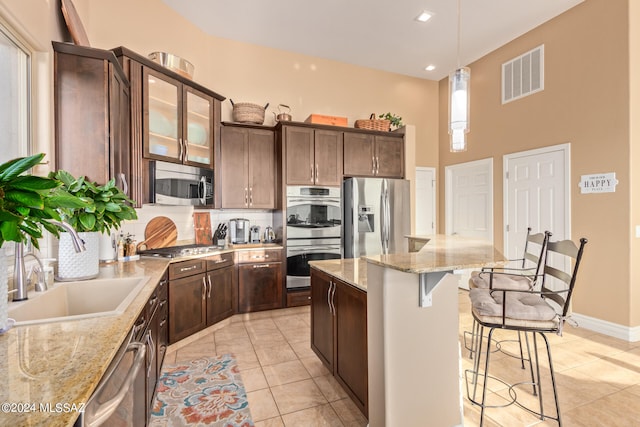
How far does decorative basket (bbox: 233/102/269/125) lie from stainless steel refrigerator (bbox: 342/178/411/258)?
1523 mm

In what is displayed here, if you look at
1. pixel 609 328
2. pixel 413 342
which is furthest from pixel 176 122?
pixel 609 328

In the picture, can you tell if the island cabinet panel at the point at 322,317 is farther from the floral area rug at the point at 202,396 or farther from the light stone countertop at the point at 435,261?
the light stone countertop at the point at 435,261

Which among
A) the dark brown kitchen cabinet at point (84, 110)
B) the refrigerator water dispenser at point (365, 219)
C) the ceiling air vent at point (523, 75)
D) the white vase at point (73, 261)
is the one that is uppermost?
the ceiling air vent at point (523, 75)

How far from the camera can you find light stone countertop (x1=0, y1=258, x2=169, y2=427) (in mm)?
663

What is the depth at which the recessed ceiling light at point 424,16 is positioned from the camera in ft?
12.2

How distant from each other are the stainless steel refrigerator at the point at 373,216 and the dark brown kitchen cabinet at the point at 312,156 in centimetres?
33

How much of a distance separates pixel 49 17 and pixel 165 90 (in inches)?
41.7

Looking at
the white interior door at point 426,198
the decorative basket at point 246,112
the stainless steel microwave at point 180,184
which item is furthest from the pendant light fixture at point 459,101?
the white interior door at point 426,198

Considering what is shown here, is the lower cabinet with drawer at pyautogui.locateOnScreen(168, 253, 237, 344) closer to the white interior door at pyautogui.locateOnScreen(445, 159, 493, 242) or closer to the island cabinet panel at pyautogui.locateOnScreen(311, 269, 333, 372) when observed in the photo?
the island cabinet panel at pyautogui.locateOnScreen(311, 269, 333, 372)

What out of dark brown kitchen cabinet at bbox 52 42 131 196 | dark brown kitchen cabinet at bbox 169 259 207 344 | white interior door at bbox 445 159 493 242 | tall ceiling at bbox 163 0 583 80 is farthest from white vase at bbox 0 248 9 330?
white interior door at bbox 445 159 493 242

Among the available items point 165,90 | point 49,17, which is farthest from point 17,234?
point 165,90

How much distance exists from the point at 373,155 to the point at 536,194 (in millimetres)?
2169

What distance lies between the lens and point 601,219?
3338mm

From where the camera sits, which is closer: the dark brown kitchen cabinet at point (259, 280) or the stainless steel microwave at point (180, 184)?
the stainless steel microwave at point (180, 184)
